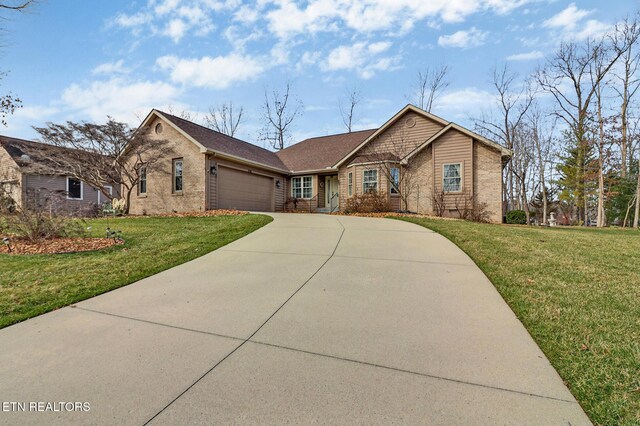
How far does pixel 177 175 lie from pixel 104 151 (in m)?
3.61

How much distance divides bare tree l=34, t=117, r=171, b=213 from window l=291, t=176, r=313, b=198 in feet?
25.3

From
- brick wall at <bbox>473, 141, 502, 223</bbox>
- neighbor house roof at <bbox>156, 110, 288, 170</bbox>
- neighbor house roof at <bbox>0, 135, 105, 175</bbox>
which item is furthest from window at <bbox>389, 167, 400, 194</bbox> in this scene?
neighbor house roof at <bbox>0, 135, 105, 175</bbox>

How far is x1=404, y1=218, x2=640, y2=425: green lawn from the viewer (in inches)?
75.7

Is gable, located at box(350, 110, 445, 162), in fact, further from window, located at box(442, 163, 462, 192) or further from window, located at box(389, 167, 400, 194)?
window, located at box(442, 163, 462, 192)

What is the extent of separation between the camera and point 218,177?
1395 centimetres

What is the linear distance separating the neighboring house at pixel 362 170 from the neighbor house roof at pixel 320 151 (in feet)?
3.35

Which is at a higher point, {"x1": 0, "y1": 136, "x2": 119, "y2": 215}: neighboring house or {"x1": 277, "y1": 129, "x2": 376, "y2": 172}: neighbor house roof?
{"x1": 277, "y1": 129, "x2": 376, "y2": 172}: neighbor house roof

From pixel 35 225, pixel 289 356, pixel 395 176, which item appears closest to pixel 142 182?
pixel 35 225

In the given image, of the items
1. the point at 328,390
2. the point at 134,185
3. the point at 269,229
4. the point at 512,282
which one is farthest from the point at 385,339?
the point at 134,185

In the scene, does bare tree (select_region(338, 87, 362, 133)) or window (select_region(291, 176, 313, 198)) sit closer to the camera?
window (select_region(291, 176, 313, 198))

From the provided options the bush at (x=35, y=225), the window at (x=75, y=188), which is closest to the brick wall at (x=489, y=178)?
the bush at (x=35, y=225)

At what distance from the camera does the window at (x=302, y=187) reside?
18453 millimetres

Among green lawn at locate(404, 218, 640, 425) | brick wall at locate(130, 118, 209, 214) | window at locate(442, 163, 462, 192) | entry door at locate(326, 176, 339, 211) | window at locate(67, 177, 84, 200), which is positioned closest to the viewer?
green lawn at locate(404, 218, 640, 425)

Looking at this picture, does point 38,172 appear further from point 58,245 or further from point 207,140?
point 58,245
